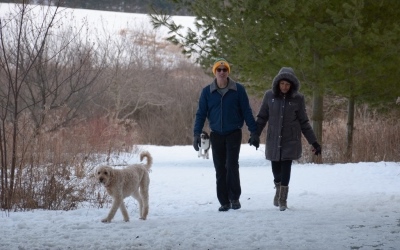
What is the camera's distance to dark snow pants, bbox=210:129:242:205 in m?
8.88

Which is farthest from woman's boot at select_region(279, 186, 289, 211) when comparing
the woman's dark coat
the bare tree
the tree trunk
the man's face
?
the tree trunk

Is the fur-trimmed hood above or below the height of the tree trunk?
above

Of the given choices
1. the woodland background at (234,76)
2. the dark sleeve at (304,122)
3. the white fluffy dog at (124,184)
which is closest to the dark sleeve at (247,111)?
the dark sleeve at (304,122)

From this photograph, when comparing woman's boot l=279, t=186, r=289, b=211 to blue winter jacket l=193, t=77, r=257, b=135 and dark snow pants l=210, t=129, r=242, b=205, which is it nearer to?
dark snow pants l=210, t=129, r=242, b=205

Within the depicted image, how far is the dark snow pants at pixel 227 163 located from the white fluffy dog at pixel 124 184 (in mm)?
1051

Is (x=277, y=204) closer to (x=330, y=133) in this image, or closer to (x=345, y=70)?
(x=345, y=70)

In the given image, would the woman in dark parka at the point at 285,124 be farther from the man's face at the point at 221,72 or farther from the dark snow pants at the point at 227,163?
the man's face at the point at 221,72

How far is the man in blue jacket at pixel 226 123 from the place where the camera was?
8.87 metres

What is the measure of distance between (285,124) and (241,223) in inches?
83.0

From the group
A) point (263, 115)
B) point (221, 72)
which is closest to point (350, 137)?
point (263, 115)

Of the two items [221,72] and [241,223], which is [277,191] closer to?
[221,72]

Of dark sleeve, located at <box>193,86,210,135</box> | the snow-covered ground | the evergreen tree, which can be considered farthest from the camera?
the evergreen tree

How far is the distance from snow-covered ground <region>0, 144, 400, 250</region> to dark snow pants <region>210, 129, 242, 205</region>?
31 centimetres

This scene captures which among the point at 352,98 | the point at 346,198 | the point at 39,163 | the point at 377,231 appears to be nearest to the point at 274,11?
the point at 352,98
